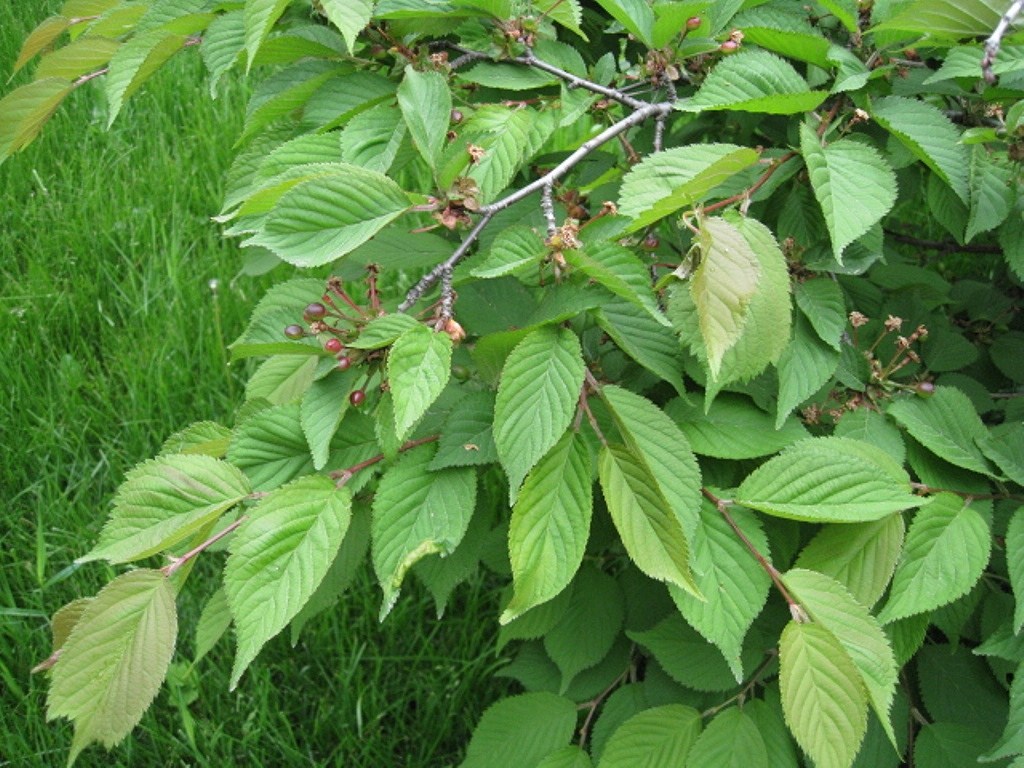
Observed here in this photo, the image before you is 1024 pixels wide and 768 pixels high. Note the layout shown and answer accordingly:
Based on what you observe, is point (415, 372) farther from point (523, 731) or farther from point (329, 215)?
point (523, 731)

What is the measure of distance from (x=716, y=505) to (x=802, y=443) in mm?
117

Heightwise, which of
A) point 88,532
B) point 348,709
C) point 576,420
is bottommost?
point 348,709

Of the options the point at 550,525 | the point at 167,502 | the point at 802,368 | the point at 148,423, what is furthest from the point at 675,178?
the point at 148,423

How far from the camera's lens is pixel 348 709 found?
2.22 metres

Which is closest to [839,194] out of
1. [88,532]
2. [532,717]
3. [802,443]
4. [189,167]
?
[802,443]

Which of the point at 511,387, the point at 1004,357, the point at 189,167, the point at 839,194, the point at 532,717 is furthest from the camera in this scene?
the point at 189,167

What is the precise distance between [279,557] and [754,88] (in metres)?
0.73

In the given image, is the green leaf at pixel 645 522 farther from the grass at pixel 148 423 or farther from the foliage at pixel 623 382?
the grass at pixel 148 423

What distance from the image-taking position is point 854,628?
105 centimetres

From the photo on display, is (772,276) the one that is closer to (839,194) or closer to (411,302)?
Result: (839,194)

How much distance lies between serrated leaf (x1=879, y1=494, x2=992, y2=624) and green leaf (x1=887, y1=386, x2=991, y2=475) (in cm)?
6

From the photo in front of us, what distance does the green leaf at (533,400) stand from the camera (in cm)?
100

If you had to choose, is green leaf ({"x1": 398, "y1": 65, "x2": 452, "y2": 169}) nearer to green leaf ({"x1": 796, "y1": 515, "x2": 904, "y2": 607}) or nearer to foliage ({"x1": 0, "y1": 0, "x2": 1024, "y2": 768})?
foliage ({"x1": 0, "y1": 0, "x2": 1024, "y2": 768})

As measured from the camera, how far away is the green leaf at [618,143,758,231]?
3.31 feet
